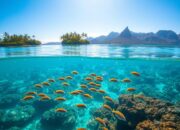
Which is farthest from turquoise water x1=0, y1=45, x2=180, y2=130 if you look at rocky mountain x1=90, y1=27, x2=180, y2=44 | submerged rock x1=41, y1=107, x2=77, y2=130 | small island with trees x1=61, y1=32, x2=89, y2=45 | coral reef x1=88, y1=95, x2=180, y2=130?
rocky mountain x1=90, y1=27, x2=180, y2=44

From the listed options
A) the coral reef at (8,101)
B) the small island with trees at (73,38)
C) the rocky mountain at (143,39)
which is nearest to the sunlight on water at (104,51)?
the small island with trees at (73,38)

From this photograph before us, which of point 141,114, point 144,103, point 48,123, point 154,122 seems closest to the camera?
point 154,122

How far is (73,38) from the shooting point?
38562 mm

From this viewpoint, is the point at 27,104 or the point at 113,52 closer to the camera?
the point at 27,104

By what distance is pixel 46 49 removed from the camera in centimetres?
2856

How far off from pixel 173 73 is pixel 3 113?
996 inches

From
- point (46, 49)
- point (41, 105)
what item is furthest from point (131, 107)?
point (46, 49)

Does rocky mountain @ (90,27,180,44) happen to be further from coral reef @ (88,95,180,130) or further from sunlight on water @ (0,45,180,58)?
coral reef @ (88,95,180,130)

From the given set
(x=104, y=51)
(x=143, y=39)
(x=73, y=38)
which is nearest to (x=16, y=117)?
(x=104, y=51)

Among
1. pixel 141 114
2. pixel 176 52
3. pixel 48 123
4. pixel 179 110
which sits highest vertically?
pixel 176 52

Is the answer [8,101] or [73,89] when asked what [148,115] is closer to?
[73,89]

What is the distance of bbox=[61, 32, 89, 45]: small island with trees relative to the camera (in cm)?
3666

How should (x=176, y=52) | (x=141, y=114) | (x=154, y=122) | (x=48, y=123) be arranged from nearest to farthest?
(x=154, y=122), (x=141, y=114), (x=48, y=123), (x=176, y=52)

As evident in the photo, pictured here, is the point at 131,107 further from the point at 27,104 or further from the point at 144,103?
the point at 27,104
